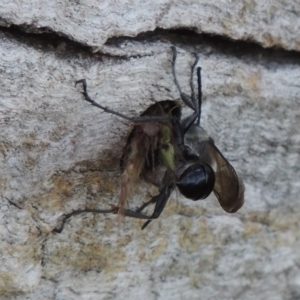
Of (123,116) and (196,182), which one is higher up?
(123,116)

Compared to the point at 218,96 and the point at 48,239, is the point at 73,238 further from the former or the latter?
the point at 218,96

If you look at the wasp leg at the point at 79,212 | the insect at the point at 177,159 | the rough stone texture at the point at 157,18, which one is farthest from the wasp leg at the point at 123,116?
the wasp leg at the point at 79,212

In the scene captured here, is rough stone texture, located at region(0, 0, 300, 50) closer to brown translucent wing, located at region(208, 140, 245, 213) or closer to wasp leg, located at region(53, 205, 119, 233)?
brown translucent wing, located at region(208, 140, 245, 213)

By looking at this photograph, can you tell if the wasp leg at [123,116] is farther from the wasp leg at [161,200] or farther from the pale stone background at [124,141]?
the wasp leg at [161,200]

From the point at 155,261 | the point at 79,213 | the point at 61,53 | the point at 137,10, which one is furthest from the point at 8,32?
the point at 155,261

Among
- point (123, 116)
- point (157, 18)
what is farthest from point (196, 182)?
point (157, 18)

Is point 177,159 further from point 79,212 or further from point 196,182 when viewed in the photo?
point 79,212

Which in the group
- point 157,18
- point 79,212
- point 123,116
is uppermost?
point 157,18
